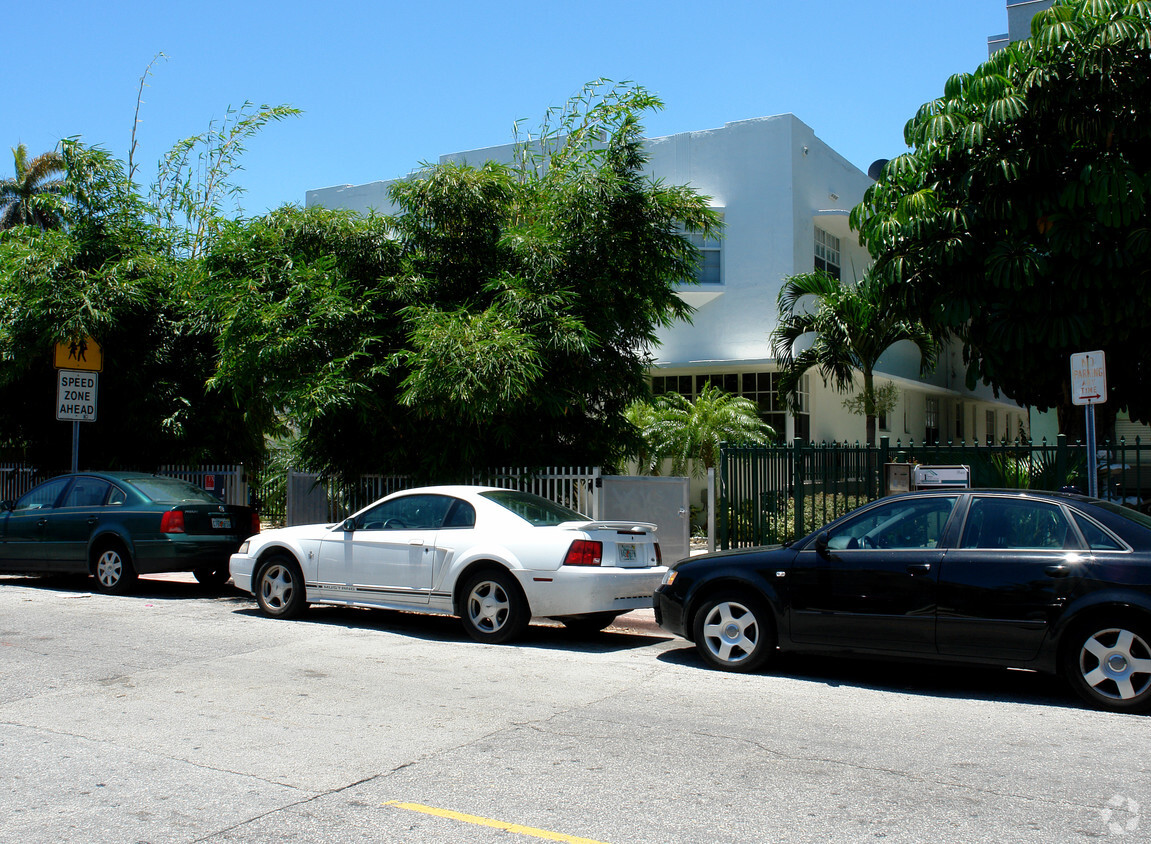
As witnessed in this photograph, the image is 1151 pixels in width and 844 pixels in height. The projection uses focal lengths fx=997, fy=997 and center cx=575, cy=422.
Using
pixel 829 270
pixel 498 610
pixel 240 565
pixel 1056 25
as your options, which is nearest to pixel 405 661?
pixel 498 610

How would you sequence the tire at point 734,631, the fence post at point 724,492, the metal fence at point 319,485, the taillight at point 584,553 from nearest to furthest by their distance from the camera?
the tire at point 734,631 → the taillight at point 584,553 → the fence post at point 724,492 → the metal fence at point 319,485

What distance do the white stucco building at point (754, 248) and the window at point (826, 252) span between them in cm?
3

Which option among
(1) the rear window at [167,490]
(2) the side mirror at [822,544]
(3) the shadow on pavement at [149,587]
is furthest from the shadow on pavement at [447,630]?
(2) the side mirror at [822,544]

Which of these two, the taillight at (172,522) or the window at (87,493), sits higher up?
the window at (87,493)

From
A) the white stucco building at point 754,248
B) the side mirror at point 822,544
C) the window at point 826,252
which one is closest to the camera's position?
the side mirror at point 822,544

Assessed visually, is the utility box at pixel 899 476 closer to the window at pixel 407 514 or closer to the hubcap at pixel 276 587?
the window at pixel 407 514

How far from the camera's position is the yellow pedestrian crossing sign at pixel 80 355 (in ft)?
51.6

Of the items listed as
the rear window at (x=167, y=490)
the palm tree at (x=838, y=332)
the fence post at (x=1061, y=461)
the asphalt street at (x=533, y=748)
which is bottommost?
the asphalt street at (x=533, y=748)

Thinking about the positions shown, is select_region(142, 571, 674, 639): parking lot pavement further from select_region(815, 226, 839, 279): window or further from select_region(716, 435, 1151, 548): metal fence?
select_region(815, 226, 839, 279): window

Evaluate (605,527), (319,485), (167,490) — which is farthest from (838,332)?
(167,490)

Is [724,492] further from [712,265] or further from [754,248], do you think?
[712,265]

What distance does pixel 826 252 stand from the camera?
22.4 m

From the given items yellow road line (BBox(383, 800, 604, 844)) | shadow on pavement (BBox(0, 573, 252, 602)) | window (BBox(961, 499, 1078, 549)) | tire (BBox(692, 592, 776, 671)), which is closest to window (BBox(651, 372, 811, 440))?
shadow on pavement (BBox(0, 573, 252, 602))

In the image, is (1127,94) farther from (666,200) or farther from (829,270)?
(829,270)
